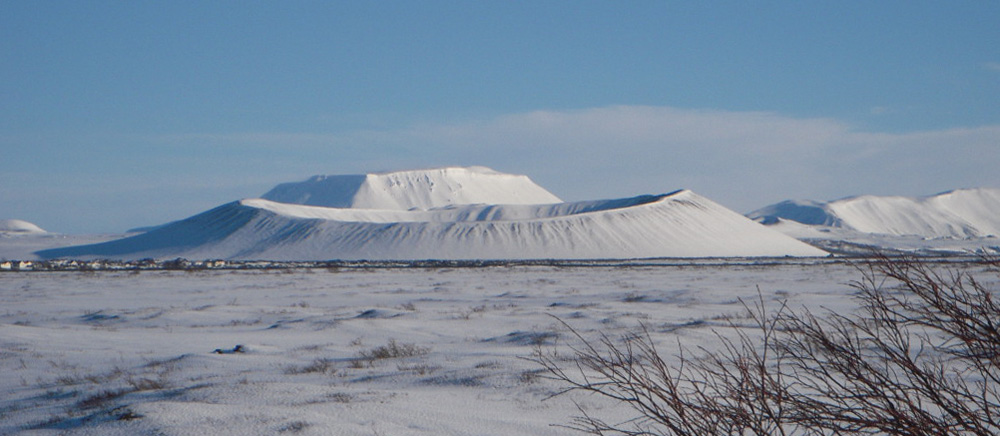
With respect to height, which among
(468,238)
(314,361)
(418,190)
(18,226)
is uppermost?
(418,190)

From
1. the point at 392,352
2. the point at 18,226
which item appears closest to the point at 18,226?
the point at 18,226

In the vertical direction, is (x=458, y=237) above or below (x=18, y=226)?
below

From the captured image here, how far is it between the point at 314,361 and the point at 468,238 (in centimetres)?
5898

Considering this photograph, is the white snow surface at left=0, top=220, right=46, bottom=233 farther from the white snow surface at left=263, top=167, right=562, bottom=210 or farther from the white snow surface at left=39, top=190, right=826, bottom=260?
the white snow surface at left=39, top=190, right=826, bottom=260

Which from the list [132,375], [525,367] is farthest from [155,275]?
[525,367]

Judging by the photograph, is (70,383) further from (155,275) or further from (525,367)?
(155,275)

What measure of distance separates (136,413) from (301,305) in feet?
48.1

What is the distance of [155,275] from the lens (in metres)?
38.3

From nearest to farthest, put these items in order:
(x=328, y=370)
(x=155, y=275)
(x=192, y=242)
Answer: (x=328, y=370), (x=155, y=275), (x=192, y=242)

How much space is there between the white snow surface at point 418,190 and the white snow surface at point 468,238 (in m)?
54.7

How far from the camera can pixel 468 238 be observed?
68750 millimetres

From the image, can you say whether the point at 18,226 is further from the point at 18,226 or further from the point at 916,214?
the point at 916,214

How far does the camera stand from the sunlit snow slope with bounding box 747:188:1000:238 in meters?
142

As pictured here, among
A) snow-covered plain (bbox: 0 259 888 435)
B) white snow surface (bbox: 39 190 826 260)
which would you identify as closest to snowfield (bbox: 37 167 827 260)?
white snow surface (bbox: 39 190 826 260)
